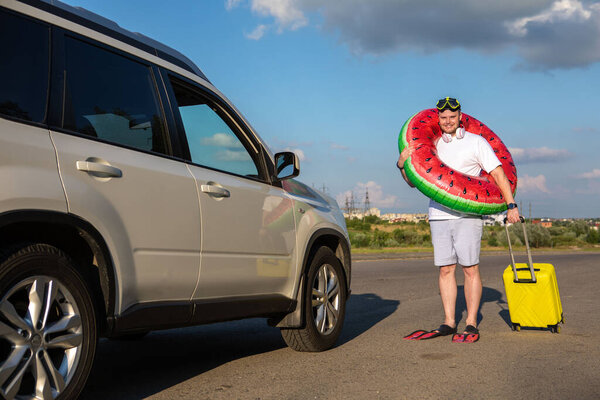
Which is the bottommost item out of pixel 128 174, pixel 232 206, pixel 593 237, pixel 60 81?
pixel 232 206

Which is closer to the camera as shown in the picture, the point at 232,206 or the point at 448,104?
the point at 232,206

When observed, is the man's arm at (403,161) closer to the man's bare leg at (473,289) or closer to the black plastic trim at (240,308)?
the man's bare leg at (473,289)

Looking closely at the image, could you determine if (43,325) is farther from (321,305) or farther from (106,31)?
(321,305)

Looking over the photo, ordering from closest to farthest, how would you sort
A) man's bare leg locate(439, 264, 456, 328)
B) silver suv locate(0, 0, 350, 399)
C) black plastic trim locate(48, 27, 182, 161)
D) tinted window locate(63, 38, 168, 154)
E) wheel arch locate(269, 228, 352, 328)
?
silver suv locate(0, 0, 350, 399)
black plastic trim locate(48, 27, 182, 161)
tinted window locate(63, 38, 168, 154)
wheel arch locate(269, 228, 352, 328)
man's bare leg locate(439, 264, 456, 328)

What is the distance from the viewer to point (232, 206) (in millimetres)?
4730

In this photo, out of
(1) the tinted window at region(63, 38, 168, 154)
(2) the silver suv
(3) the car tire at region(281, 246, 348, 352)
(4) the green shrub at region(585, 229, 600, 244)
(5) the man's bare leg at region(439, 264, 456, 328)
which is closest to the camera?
(2) the silver suv

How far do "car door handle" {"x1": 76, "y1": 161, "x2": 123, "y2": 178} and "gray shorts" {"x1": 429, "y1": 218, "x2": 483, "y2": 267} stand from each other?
12.4 feet

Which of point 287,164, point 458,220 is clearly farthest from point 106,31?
point 458,220

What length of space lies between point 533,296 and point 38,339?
4.81m

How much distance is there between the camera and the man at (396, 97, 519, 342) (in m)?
6.69

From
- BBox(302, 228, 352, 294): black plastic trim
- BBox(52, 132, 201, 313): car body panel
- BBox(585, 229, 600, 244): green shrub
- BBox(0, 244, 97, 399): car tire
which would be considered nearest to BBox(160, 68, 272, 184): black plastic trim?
BBox(52, 132, 201, 313): car body panel

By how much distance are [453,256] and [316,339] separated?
1.85 m

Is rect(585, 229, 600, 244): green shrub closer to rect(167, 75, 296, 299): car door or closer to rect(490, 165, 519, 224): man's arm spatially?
rect(490, 165, 519, 224): man's arm

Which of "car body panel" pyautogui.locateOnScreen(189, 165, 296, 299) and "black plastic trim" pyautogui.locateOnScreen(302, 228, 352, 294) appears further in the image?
"black plastic trim" pyautogui.locateOnScreen(302, 228, 352, 294)
